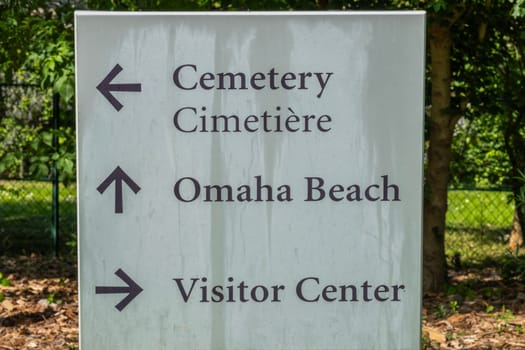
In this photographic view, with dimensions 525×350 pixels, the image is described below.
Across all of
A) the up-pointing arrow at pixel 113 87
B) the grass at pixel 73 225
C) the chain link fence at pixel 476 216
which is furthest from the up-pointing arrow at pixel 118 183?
the chain link fence at pixel 476 216

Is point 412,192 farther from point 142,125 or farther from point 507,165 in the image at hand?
point 507,165

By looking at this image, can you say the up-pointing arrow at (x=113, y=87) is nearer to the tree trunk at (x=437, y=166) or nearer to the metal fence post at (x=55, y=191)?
the tree trunk at (x=437, y=166)

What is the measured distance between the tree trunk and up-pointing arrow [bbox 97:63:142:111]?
129 inches

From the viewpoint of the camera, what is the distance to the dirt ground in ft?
13.8

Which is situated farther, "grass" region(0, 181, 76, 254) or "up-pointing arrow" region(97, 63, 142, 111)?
"grass" region(0, 181, 76, 254)

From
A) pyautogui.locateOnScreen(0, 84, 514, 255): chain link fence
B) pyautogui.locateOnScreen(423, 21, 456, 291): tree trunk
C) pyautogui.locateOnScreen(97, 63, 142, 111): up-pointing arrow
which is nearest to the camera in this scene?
pyautogui.locateOnScreen(97, 63, 142, 111): up-pointing arrow

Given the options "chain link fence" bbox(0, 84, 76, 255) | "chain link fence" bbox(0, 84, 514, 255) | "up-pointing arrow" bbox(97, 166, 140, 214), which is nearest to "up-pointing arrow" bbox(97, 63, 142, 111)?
"up-pointing arrow" bbox(97, 166, 140, 214)

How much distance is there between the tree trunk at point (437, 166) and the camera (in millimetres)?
5547

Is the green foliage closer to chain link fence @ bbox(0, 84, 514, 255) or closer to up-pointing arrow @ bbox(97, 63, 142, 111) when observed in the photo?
chain link fence @ bbox(0, 84, 514, 255)

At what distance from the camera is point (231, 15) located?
2.68 metres

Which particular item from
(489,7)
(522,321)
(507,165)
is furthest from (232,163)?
(507,165)

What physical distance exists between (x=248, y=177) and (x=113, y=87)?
53cm

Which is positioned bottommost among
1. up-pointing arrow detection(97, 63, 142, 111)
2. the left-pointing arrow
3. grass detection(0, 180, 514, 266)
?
grass detection(0, 180, 514, 266)

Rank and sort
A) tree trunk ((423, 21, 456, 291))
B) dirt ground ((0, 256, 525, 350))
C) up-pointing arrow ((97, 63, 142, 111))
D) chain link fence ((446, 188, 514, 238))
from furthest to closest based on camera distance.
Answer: chain link fence ((446, 188, 514, 238)) < tree trunk ((423, 21, 456, 291)) < dirt ground ((0, 256, 525, 350)) < up-pointing arrow ((97, 63, 142, 111))
